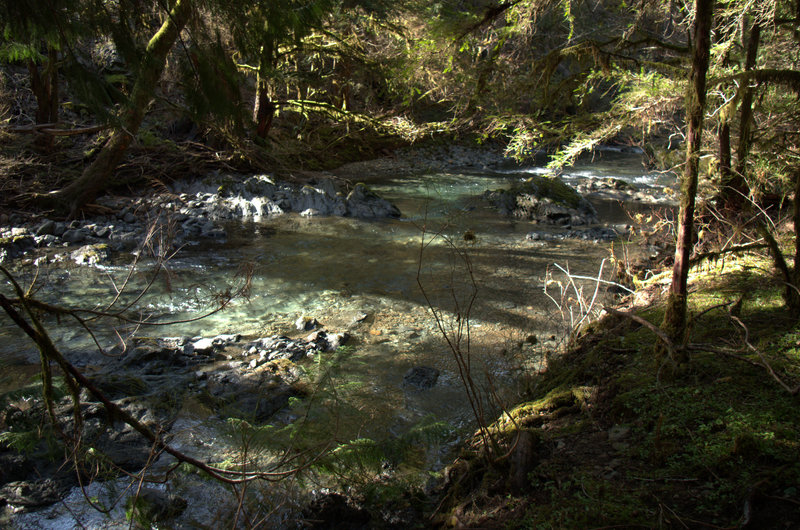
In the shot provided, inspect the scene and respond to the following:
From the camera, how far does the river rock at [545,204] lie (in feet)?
38.1

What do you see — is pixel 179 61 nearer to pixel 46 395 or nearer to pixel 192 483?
pixel 46 395

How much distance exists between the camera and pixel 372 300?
692 centimetres

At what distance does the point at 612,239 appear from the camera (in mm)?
9891

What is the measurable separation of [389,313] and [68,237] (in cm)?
659

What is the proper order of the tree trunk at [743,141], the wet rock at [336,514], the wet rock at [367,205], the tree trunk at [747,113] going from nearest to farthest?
1. the wet rock at [336,514]
2. the tree trunk at [747,113]
3. the tree trunk at [743,141]
4. the wet rock at [367,205]

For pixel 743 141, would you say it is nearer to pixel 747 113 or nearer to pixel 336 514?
pixel 747 113

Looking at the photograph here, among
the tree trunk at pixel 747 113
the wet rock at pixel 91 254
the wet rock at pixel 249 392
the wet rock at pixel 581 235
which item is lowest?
the wet rock at pixel 249 392

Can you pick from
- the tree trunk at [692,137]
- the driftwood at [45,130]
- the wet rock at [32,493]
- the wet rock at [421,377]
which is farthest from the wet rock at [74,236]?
the tree trunk at [692,137]

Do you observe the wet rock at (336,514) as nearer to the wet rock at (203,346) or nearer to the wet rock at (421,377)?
the wet rock at (421,377)

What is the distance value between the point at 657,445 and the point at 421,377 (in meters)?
2.50

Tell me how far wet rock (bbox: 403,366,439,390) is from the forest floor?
1.07 m

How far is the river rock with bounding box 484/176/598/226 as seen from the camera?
11.6 meters

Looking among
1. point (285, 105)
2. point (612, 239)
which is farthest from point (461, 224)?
point (285, 105)

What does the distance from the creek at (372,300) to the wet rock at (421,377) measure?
0.21ft
